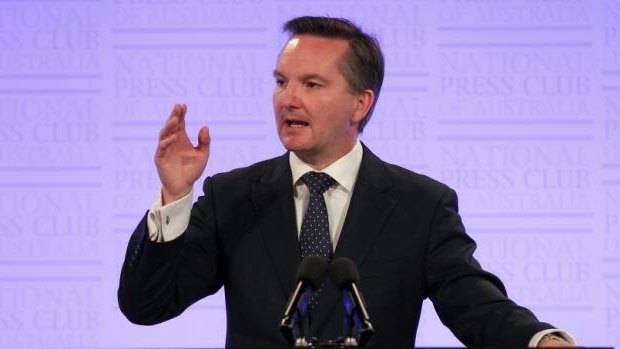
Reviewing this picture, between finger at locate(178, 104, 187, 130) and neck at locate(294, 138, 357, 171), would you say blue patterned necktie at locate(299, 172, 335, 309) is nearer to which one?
neck at locate(294, 138, 357, 171)

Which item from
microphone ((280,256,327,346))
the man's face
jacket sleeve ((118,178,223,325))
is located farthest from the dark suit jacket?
microphone ((280,256,327,346))

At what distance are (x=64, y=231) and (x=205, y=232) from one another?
5.08ft

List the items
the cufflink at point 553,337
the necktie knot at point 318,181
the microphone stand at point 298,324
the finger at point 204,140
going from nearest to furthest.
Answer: the microphone stand at point 298,324 < the cufflink at point 553,337 < the finger at point 204,140 < the necktie knot at point 318,181

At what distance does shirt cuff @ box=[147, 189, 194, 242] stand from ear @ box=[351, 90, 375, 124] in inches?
26.4

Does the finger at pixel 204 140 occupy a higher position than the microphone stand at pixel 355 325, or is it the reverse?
the finger at pixel 204 140

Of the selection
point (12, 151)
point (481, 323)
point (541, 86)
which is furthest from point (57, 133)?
point (481, 323)

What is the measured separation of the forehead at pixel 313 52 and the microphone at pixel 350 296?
3.07ft

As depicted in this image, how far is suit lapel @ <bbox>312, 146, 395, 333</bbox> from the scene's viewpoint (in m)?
2.94

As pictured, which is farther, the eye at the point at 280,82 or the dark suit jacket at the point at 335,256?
the eye at the point at 280,82

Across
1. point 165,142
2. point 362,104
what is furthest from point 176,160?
point 362,104

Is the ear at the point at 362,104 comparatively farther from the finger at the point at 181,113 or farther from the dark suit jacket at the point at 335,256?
the finger at the point at 181,113

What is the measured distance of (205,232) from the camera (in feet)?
10.1

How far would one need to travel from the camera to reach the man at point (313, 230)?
282cm

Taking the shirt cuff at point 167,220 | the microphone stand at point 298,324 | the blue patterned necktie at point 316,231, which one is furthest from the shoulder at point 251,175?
the microphone stand at point 298,324
